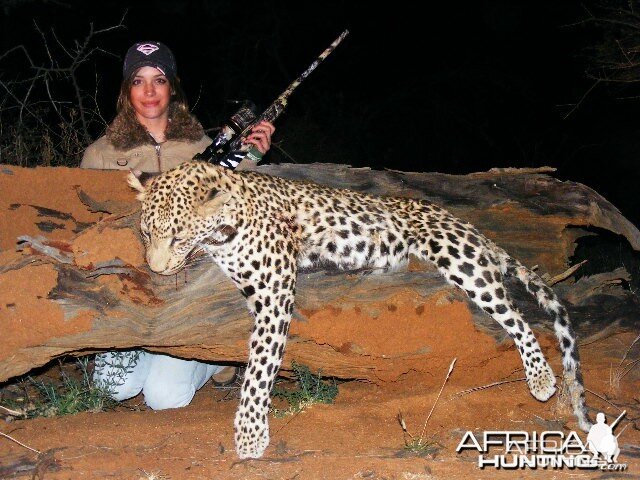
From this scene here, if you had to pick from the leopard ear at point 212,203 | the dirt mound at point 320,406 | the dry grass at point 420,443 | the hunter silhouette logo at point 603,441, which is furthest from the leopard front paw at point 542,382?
the leopard ear at point 212,203

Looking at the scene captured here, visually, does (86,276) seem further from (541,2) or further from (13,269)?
(541,2)

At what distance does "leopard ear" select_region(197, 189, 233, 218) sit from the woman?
1.06 meters

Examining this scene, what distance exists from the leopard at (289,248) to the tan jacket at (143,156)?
1.18 metres

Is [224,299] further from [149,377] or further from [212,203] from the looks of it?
[149,377]

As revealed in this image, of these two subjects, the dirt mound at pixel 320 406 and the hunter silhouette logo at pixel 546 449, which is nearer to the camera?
the hunter silhouette logo at pixel 546 449

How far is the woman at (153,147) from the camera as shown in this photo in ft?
17.5

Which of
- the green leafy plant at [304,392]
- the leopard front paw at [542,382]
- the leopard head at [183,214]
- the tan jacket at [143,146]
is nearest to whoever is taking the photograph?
the leopard head at [183,214]

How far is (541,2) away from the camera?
51.7 ft

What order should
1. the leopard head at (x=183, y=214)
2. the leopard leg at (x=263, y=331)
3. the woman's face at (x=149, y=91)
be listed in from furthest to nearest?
the woman's face at (x=149, y=91) → the leopard leg at (x=263, y=331) → the leopard head at (x=183, y=214)

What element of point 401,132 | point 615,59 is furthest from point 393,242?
point 401,132

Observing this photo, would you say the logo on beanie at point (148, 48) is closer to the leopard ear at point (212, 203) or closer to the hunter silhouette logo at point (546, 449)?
the leopard ear at point (212, 203)

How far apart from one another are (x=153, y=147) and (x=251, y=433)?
2.61m

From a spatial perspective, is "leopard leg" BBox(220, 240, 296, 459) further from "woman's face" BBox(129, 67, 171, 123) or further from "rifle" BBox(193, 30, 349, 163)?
"woman's face" BBox(129, 67, 171, 123)

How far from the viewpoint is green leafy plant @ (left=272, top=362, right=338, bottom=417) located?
4889 millimetres
